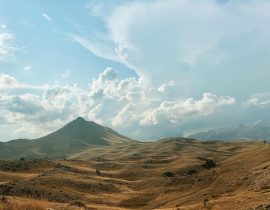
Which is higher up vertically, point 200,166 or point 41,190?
point 200,166

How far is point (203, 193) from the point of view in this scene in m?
79.0

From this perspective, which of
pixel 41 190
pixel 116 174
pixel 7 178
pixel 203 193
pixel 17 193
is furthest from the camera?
pixel 116 174

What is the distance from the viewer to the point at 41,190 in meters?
89.9

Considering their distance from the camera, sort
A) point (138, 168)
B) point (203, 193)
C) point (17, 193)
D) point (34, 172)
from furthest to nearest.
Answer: point (138, 168) → point (34, 172) → point (17, 193) → point (203, 193)

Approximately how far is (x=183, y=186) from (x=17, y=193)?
115ft

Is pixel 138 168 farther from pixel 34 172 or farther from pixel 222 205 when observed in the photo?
pixel 222 205

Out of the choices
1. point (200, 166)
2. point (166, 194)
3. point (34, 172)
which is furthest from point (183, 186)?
point (34, 172)

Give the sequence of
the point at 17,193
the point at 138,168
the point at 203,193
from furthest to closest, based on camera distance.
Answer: the point at 138,168
the point at 17,193
the point at 203,193

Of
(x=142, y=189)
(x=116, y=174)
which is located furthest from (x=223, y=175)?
(x=116, y=174)

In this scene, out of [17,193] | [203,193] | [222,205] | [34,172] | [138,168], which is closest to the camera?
[222,205]

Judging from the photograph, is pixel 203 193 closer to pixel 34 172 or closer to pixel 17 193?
pixel 17 193

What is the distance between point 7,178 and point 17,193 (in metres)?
25.5

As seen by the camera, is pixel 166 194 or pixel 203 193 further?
pixel 166 194

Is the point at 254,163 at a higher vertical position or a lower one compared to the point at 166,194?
higher
